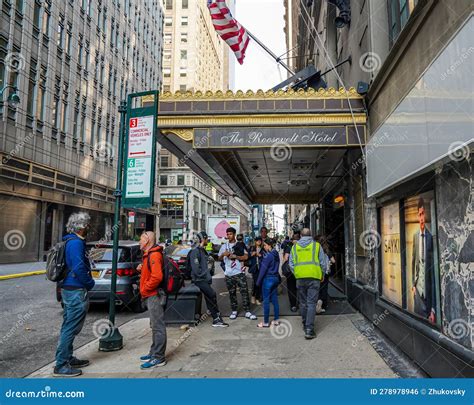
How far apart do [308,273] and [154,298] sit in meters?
2.90

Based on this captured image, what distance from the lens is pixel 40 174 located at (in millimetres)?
24672

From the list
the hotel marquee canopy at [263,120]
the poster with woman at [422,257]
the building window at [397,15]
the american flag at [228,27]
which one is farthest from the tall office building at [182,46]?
the poster with woman at [422,257]

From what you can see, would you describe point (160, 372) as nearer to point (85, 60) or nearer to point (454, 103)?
point (454, 103)

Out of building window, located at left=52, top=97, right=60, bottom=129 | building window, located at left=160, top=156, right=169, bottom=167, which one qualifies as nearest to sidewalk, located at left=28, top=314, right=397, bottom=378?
building window, located at left=52, top=97, right=60, bottom=129

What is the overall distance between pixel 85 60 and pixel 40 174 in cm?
1208

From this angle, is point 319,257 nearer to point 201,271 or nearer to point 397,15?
point 201,271

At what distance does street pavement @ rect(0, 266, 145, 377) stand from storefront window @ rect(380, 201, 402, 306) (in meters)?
5.55

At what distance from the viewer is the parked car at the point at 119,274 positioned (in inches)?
346

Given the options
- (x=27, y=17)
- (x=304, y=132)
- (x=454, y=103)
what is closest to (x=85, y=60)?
(x=27, y=17)

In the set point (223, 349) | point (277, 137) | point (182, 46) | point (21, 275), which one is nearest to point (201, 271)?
point (223, 349)

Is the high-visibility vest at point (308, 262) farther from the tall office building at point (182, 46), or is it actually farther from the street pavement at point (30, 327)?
the tall office building at point (182, 46)

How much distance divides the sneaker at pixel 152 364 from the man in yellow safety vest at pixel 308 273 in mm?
2645

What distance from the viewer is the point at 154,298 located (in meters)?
5.46

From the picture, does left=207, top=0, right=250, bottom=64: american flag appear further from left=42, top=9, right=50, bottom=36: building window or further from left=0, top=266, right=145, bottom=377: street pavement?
left=42, top=9, right=50, bottom=36: building window
